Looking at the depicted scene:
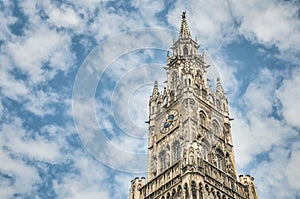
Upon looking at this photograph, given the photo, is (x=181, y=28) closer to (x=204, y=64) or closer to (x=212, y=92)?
(x=204, y=64)

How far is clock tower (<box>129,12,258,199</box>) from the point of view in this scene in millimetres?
49969

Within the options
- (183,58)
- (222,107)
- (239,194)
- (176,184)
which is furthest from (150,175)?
(183,58)

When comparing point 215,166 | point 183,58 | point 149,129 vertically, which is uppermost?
point 183,58

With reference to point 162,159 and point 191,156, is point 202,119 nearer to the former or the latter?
point 162,159

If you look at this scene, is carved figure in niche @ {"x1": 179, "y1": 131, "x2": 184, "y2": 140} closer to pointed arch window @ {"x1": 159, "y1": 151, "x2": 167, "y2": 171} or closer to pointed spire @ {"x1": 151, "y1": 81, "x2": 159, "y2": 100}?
pointed arch window @ {"x1": 159, "y1": 151, "x2": 167, "y2": 171}

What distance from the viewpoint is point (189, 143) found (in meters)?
53.4

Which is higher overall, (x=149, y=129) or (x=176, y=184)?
(x=149, y=129)

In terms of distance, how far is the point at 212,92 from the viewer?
217 feet

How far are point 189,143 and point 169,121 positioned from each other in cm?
742

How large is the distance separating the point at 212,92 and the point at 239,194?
1778 centimetres

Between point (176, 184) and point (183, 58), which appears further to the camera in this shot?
point (183, 58)

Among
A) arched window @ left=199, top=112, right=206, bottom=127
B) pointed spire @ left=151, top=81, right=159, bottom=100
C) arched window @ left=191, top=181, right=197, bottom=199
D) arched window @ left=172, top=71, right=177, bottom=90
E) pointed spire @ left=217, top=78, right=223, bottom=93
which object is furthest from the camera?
pointed spire @ left=217, top=78, right=223, bottom=93

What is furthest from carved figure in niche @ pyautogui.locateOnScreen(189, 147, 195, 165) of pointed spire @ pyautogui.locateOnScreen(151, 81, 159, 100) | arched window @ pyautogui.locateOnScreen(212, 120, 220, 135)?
pointed spire @ pyautogui.locateOnScreen(151, 81, 159, 100)

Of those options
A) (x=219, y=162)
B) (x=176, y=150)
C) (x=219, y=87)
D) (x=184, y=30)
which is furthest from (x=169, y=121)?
(x=184, y=30)
